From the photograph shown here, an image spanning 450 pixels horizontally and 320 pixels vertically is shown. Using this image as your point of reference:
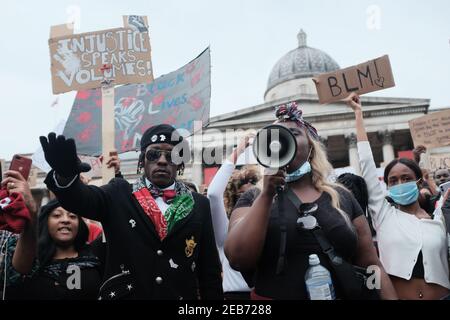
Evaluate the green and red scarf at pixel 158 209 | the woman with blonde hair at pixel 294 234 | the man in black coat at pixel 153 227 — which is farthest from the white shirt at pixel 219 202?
the woman with blonde hair at pixel 294 234

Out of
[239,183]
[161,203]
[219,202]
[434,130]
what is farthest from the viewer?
[434,130]

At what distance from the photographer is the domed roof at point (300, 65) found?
49.9 metres

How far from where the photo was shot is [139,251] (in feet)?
8.72

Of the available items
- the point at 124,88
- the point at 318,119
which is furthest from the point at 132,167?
the point at 124,88

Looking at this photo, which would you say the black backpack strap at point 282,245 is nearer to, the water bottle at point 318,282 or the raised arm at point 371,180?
the water bottle at point 318,282

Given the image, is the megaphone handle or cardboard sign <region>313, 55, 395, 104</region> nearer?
the megaphone handle

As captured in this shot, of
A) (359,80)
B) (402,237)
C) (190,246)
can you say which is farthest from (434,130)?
(190,246)

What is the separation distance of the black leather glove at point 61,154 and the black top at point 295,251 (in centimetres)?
101

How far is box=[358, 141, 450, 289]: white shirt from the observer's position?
10.8 ft

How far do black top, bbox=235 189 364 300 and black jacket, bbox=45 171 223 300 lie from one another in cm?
61

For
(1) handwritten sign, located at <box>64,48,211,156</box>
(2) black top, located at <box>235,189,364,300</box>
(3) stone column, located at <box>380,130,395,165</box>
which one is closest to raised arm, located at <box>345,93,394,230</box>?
(2) black top, located at <box>235,189,364,300</box>

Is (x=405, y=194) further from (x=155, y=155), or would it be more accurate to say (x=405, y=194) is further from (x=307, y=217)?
(x=155, y=155)

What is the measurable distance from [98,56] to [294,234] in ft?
11.5

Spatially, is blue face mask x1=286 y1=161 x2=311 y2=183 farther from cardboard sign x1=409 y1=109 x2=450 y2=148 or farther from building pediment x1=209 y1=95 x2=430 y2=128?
building pediment x1=209 y1=95 x2=430 y2=128
